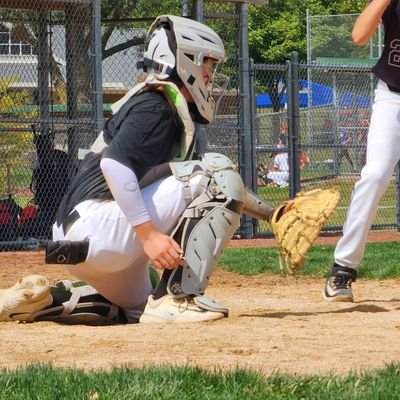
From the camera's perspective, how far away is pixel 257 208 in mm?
5969

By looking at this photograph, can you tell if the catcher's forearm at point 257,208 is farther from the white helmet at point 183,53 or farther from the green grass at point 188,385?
the green grass at point 188,385

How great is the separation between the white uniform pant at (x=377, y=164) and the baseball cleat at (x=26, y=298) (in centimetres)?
180

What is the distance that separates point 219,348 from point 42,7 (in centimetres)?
967

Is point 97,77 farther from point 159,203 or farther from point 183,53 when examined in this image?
point 159,203

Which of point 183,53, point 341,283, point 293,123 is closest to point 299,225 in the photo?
point 341,283

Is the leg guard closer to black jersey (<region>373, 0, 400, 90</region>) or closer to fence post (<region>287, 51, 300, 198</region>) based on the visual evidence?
black jersey (<region>373, 0, 400, 90</region>)

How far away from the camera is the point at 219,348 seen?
4609 millimetres

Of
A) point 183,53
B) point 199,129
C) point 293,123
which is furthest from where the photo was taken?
point 293,123

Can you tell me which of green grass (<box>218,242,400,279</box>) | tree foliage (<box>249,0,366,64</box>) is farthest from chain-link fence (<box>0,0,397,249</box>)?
tree foliage (<box>249,0,366,64</box>)

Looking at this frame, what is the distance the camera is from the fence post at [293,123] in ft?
48.1

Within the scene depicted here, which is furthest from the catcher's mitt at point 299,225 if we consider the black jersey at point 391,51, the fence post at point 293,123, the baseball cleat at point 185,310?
the fence post at point 293,123

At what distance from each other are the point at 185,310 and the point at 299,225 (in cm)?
76

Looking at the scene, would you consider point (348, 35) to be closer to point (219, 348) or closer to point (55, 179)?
point (55, 179)

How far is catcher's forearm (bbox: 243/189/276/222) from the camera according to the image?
592 centimetres
